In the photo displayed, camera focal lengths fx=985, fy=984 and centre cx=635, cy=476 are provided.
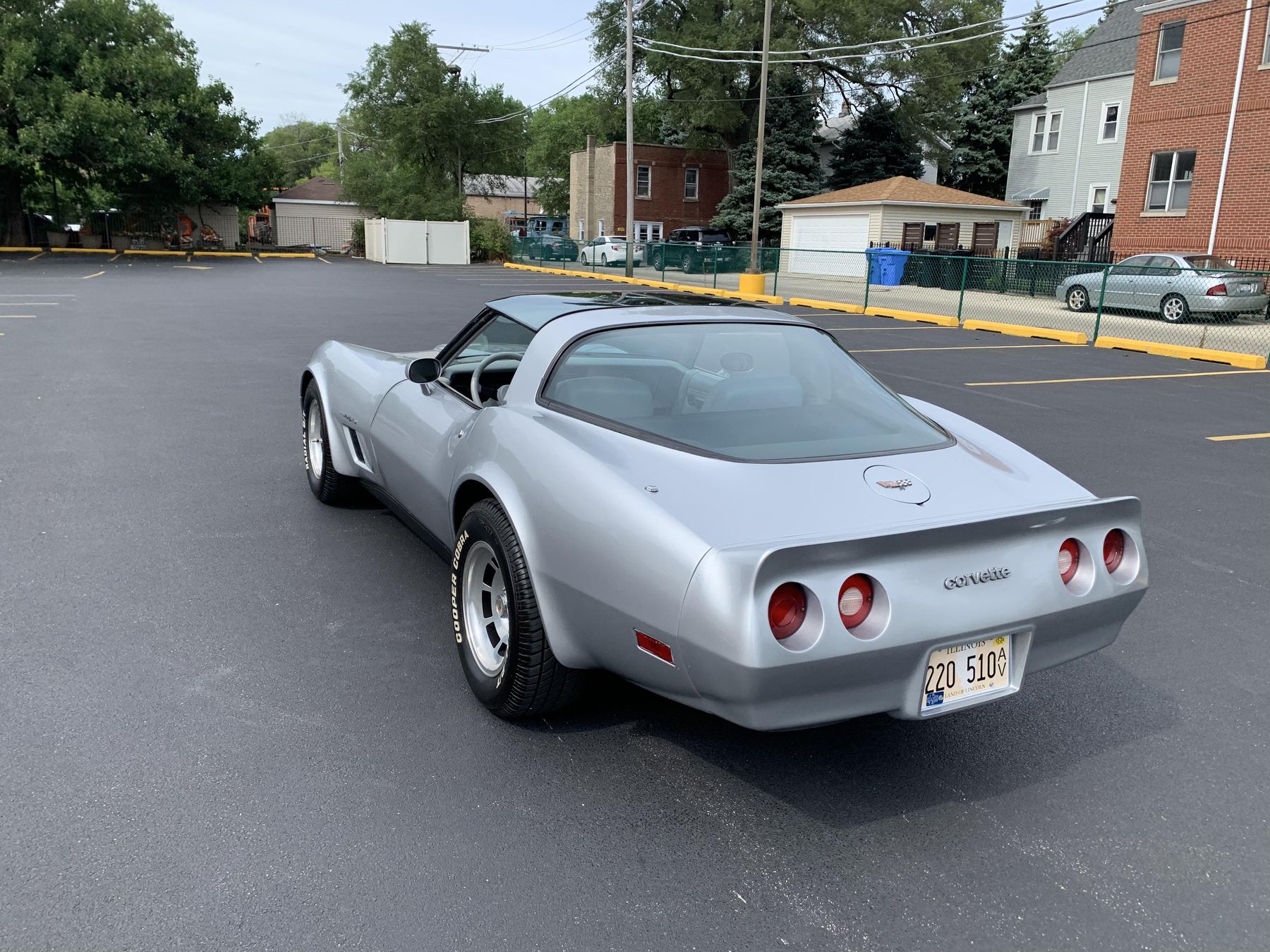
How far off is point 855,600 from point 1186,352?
1451 centimetres

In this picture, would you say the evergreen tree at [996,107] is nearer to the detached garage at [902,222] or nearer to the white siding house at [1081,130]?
the white siding house at [1081,130]

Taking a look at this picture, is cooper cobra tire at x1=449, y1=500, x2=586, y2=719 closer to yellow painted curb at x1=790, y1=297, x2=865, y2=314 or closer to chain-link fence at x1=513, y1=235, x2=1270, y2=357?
chain-link fence at x1=513, y1=235, x2=1270, y2=357

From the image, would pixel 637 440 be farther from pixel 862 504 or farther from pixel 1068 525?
pixel 1068 525

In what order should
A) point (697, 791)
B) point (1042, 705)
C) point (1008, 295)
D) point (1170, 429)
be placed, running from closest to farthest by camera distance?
point (697, 791)
point (1042, 705)
point (1170, 429)
point (1008, 295)

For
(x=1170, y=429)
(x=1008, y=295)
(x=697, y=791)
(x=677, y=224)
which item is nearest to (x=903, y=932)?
(x=697, y=791)

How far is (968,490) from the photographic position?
9.77 feet

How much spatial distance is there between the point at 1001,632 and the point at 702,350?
1.54m

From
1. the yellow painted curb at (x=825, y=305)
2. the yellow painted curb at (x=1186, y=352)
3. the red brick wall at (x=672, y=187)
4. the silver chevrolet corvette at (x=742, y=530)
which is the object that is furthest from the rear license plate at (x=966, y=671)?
the red brick wall at (x=672, y=187)

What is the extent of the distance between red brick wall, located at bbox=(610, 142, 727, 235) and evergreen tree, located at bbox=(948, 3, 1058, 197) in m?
12.7

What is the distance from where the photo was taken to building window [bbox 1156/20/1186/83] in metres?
24.6

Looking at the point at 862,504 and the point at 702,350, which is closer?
the point at 862,504

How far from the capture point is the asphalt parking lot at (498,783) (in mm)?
2422

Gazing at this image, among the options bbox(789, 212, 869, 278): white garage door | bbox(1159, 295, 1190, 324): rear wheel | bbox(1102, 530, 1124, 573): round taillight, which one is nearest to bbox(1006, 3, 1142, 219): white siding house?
bbox(789, 212, 869, 278): white garage door

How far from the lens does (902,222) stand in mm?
36844
